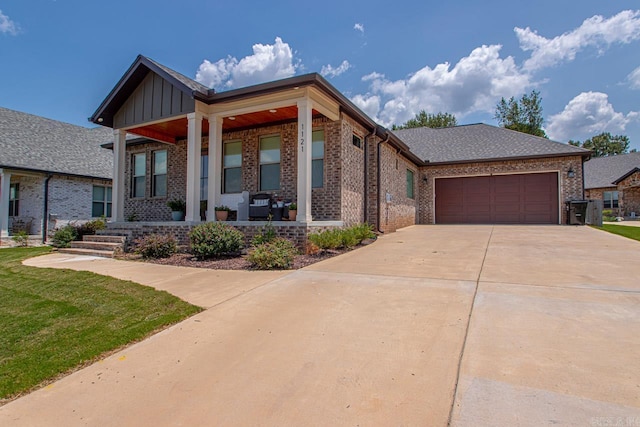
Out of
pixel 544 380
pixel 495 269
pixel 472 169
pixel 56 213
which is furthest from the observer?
pixel 472 169

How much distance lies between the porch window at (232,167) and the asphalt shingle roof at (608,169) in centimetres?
2750

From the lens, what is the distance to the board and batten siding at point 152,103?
911 cm

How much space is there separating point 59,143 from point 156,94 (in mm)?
9299

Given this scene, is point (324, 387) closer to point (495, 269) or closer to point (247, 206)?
point (495, 269)

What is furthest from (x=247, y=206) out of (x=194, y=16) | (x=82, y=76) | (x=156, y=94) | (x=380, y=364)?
(x=82, y=76)

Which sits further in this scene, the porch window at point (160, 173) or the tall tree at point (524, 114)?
the tall tree at point (524, 114)

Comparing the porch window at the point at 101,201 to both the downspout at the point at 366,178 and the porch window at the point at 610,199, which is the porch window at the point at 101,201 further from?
the porch window at the point at 610,199

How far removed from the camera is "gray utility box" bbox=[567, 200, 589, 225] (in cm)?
1400

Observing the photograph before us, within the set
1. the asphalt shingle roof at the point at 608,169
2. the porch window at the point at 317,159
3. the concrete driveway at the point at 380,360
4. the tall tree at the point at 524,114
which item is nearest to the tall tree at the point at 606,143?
the tall tree at the point at 524,114

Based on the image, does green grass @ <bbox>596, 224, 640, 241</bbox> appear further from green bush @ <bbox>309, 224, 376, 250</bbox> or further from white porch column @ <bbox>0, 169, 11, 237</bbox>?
white porch column @ <bbox>0, 169, 11, 237</bbox>

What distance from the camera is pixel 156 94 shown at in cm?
958

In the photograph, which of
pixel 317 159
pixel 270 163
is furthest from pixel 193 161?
pixel 317 159

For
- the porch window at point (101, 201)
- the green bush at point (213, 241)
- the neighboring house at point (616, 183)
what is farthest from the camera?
the neighboring house at point (616, 183)

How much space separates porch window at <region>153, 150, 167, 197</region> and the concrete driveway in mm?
8897
